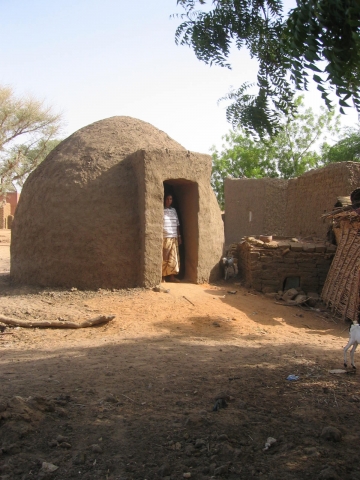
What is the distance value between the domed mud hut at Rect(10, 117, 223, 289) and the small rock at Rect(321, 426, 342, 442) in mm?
5724

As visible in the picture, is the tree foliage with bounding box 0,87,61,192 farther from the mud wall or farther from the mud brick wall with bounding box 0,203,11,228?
the mud wall

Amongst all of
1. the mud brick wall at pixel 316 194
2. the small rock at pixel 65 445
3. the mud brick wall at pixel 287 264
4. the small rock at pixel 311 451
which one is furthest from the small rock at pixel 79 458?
the mud brick wall at pixel 316 194

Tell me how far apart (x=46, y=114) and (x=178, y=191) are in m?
19.6

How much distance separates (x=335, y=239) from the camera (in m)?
9.52

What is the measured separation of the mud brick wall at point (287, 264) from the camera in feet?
30.2

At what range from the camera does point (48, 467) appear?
2727 millimetres

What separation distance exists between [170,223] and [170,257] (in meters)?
0.66

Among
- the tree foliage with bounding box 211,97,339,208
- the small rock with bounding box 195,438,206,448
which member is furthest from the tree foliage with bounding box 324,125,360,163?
the small rock with bounding box 195,438,206,448

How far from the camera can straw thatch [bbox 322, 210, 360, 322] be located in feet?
25.3

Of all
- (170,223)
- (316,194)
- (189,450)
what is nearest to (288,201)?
(316,194)

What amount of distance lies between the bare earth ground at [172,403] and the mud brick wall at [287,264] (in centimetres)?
233

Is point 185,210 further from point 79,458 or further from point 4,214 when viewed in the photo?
point 4,214

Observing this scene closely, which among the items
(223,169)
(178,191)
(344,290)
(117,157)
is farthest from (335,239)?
(223,169)

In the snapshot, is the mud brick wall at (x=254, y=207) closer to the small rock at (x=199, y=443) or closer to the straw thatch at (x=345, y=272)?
the straw thatch at (x=345, y=272)
